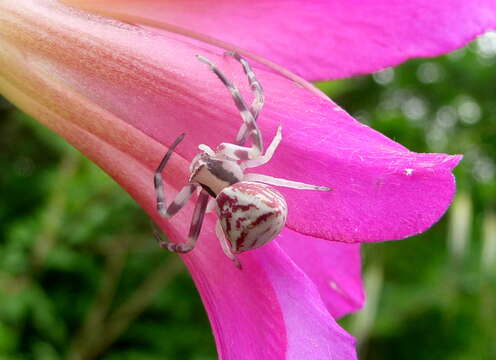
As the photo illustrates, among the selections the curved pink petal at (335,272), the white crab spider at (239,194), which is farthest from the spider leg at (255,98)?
the curved pink petal at (335,272)

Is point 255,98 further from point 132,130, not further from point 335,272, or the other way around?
point 335,272

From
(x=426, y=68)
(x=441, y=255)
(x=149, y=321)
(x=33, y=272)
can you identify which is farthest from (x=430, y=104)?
(x=33, y=272)

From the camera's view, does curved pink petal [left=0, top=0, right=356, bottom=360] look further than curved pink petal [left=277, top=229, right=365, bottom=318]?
No

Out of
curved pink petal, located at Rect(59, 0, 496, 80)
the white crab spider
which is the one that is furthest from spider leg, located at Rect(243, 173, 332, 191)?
curved pink petal, located at Rect(59, 0, 496, 80)

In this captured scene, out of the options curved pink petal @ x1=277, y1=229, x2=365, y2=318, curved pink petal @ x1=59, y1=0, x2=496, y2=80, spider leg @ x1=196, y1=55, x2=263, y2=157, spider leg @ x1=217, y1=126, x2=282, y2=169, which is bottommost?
curved pink petal @ x1=277, y1=229, x2=365, y2=318

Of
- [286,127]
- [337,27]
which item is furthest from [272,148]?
[337,27]

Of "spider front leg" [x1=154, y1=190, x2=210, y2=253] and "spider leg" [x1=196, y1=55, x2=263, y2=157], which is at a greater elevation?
"spider leg" [x1=196, y1=55, x2=263, y2=157]

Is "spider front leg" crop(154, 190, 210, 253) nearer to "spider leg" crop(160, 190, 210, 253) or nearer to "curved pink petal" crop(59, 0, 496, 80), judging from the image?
"spider leg" crop(160, 190, 210, 253)
